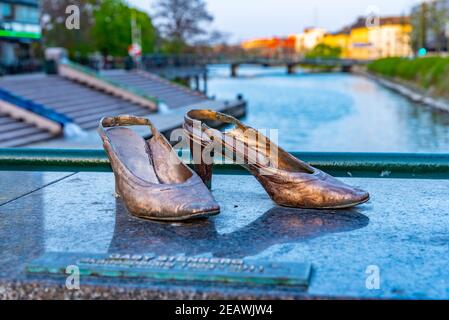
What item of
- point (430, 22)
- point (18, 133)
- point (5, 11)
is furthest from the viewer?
point (430, 22)

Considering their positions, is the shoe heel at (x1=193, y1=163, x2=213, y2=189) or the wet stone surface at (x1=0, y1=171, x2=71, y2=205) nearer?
the shoe heel at (x1=193, y1=163, x2=213, y2=189)

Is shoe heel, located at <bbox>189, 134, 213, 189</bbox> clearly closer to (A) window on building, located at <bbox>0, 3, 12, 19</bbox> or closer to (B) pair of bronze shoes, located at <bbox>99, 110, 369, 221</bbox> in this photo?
(B) pair of bronze shoes, located at <bbox>99, 110, 369, 221</bbox>

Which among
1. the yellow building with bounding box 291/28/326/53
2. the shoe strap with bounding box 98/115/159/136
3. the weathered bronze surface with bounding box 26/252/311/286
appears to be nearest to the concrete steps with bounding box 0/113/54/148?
the shoe strap with bounding box 98/115/159/136

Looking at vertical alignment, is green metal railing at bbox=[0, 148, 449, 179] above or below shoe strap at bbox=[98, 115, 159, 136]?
below

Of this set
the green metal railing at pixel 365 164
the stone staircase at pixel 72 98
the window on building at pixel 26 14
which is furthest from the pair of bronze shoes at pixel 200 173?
the window on building at pixel 26 14

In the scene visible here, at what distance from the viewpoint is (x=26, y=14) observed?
34.3 metres

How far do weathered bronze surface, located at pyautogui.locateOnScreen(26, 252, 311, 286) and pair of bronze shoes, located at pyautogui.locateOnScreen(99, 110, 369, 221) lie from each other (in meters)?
0.32

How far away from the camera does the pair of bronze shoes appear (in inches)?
86.0

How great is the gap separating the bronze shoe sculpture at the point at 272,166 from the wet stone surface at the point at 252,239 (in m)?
0.06

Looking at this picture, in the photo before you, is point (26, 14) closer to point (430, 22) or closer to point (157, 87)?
point (157, 87)

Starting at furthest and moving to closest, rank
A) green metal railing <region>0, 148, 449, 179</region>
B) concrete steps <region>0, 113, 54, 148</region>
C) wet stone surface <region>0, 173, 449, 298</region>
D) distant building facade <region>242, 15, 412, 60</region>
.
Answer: distant building facade <region>242, 15, 412, 60</region> < concrete steps <region>0, 113, 54, 148</region> < green metal railing <region>0, 148, 449, 179</region> < wet stone surface <region>0, 173, 449, 298</region>

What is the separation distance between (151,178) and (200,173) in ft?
0.77

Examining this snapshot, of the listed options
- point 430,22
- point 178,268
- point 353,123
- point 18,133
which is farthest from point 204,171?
point 430,22
